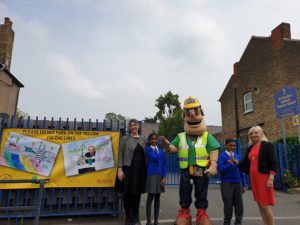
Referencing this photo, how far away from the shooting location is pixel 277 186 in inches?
330

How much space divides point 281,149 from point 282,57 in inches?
246

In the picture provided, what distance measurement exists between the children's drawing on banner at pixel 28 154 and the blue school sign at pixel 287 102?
28.4 feet

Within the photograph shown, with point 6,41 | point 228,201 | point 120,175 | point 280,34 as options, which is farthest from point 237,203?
point 6,41

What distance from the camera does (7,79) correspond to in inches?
686

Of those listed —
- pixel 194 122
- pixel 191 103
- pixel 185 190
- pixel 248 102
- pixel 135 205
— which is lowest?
pixel 135 205

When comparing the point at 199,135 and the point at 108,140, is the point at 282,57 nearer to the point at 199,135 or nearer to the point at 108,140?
the point at 199,135

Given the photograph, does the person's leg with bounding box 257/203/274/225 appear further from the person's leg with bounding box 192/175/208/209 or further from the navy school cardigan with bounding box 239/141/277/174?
the person's leg with bounding box 192/175/208/209

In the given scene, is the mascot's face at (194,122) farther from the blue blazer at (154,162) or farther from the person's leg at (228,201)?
the person's leg at (228,201)

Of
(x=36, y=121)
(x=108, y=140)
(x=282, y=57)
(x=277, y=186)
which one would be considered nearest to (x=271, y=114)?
(x=282, y=57)

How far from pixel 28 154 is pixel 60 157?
0.60m

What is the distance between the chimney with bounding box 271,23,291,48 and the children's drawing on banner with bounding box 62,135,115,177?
1240cm

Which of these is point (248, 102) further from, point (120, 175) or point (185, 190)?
point (120, 175)

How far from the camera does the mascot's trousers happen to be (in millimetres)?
3627

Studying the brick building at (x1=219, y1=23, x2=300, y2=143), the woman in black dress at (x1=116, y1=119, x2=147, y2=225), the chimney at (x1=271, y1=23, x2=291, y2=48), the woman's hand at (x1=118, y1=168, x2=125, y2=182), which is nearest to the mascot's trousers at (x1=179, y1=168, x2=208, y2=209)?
the woman in black dress at (x1=116, y1=119, x2=147, y2=225)
